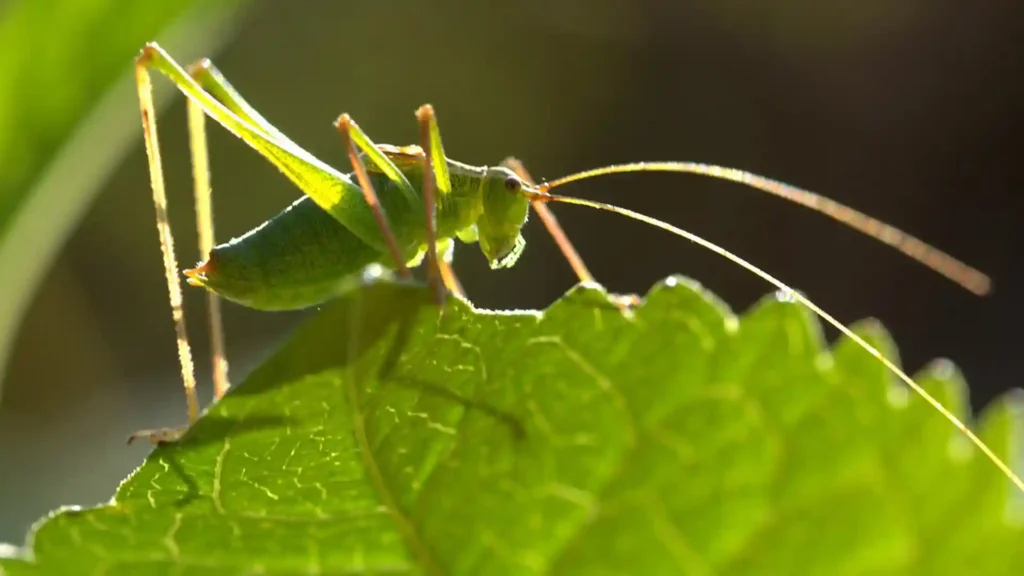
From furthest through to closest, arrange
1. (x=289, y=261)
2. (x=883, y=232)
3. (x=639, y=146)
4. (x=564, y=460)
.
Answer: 1. (x=639, y=146)
2. (x=289, y=261)
3. (x=883, y=232)
4. (x=564, y=460)

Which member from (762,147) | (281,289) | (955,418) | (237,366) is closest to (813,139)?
(762,147)

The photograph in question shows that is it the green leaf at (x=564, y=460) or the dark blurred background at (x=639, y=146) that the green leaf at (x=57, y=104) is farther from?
the dark blurred background at (x=639, y=146)

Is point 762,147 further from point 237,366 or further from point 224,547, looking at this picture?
point 224,547

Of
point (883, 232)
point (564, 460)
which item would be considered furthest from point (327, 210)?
point (564, 460)

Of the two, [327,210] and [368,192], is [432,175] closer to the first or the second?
[368,192]

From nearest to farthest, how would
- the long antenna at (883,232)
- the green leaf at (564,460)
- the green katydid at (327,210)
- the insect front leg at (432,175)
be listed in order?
the green leaf at (564,460) → the long antenna at (883,232) → the insect front leg at (432,175) → the green katydid at (327,210)

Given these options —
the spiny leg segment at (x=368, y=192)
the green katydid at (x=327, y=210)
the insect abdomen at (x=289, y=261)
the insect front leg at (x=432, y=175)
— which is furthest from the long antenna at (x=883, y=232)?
the insect abdomen at (x=289, y=261)
